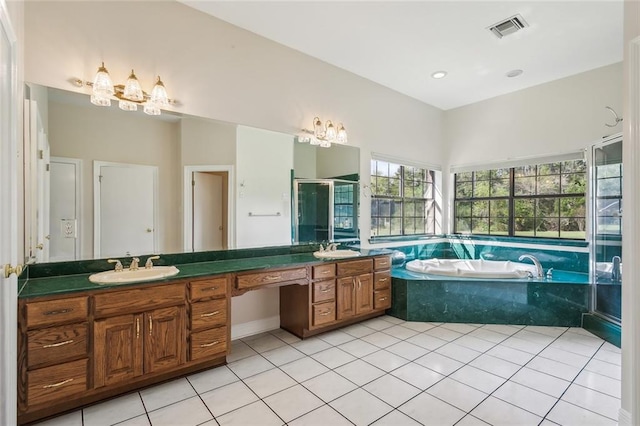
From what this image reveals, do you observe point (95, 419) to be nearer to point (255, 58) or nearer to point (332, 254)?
point (332, 254)

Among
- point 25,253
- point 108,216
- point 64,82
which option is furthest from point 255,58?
point 25,253

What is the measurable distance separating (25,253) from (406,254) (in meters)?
3.97

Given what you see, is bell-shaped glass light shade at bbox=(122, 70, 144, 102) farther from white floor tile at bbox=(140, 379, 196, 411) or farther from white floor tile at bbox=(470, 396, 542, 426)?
white floor tile at bbox=(470, 396, 542, 426)

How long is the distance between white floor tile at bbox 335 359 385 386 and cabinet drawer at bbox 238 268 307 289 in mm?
832

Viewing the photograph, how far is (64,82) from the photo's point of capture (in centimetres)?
214

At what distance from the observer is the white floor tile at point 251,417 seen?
5.79 feet

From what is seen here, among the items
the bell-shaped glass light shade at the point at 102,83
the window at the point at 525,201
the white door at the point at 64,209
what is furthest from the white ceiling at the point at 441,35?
the white door at the point at 64,209

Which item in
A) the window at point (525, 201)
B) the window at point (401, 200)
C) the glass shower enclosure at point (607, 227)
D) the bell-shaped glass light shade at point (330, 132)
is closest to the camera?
the glass shower enclosure at point (607, 227)

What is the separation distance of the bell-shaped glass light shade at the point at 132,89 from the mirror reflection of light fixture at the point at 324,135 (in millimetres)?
1525

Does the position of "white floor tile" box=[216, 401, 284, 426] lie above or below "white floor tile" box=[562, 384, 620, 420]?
below

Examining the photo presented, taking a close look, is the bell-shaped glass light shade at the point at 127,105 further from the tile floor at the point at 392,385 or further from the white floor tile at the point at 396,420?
the white floor tile at the point at 396,420

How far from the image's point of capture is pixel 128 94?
7.55 feet

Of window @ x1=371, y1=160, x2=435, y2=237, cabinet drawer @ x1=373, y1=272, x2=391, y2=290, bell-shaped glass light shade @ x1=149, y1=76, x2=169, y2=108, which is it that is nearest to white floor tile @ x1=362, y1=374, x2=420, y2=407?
cabinet drawer @ x1=373, y1=272, x2=391, y2=290

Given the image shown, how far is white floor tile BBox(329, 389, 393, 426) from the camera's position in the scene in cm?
181
